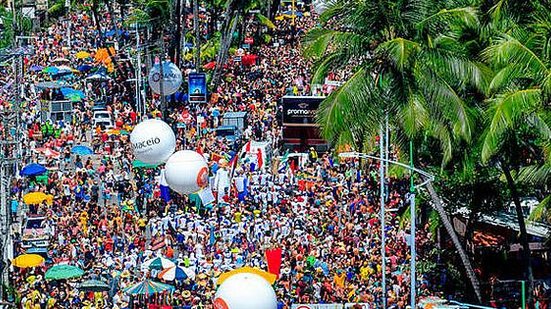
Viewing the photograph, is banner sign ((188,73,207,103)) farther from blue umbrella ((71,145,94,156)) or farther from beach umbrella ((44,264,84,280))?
beach umbrella ((44,264,84,280))

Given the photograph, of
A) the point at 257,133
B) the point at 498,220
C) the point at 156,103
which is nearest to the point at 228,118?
the point at 257,133

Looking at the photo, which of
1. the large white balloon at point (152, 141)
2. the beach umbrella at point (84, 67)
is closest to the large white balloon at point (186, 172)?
the large white balloon at point (152, 141)

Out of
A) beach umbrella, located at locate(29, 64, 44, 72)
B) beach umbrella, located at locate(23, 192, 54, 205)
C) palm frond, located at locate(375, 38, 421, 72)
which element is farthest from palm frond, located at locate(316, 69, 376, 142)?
beach umbrella, located at locate(29, 64, 44, 72)

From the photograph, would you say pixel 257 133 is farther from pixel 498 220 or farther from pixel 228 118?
pixel 498 220

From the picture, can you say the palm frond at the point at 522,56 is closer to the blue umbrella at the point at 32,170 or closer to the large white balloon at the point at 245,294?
the large white balloon at the point at 245,294

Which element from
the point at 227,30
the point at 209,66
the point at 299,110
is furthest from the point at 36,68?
the point at 299,110

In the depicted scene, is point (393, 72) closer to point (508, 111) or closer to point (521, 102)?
point (508, 111)
